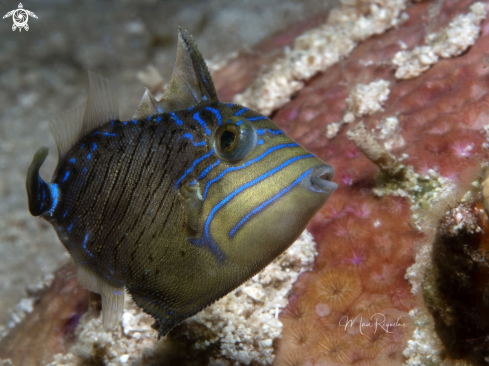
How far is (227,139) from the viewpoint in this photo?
1.51 meters

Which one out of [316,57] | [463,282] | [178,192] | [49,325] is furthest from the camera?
[316,57]

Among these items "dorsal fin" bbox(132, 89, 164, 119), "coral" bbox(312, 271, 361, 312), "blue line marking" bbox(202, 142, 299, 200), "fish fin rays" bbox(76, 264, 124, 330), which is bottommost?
"coral" bbox(312, 271, 361, 312)

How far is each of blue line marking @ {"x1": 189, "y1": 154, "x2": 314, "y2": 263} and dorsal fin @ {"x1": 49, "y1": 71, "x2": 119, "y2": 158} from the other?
2.61 ft

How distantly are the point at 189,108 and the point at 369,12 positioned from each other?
4.34m

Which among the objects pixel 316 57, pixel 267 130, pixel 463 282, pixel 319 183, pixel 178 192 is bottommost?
pixel 463 282

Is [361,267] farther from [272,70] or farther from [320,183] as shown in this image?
[272,70]

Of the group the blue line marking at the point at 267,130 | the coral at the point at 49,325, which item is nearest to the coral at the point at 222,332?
the coral at the point at 49,325

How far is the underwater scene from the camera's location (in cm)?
158

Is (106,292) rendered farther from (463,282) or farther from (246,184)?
(463,282)

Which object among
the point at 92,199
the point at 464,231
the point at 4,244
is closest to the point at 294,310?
the point at 464,231

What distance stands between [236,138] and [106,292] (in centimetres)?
116

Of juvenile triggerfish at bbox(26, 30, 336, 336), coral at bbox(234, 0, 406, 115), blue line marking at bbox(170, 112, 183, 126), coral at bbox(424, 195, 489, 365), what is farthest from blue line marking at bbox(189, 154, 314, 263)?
coral at bbox(234, 0, 406, 115)

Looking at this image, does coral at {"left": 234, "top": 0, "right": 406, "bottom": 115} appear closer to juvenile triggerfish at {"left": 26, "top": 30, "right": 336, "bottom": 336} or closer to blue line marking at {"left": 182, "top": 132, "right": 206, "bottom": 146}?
juvenile triggerfish at {"left": 26, "top": 30, "right": 336, "bottom": 336}

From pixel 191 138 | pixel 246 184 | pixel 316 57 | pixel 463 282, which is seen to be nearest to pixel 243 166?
pixel 246 184
